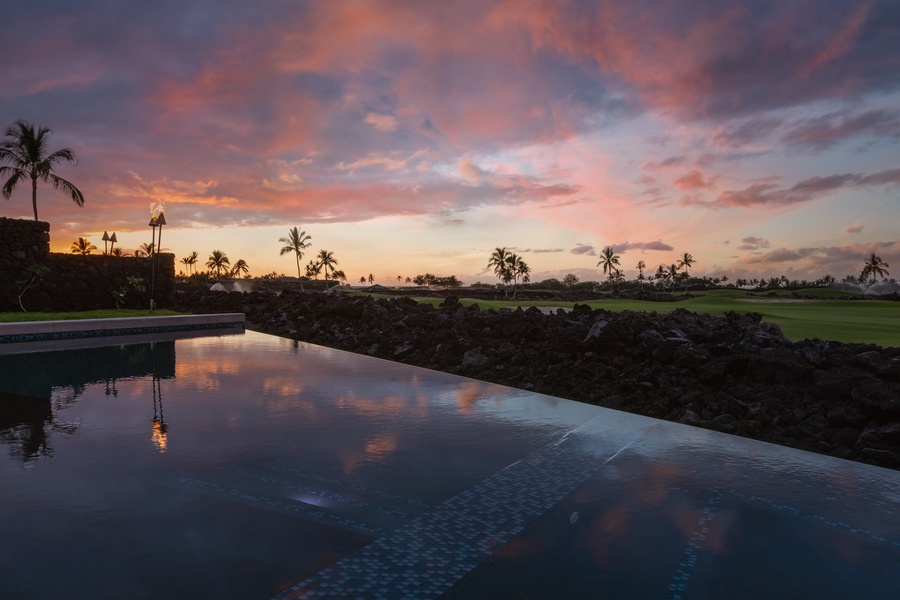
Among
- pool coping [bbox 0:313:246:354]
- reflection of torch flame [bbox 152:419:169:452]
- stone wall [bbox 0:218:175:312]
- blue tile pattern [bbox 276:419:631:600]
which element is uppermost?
stone wall [bbox 0:218:175:312]

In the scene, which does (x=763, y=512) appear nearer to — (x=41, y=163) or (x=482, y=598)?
(x=482, y=598)

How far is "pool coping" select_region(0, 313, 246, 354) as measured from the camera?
13.3 metres

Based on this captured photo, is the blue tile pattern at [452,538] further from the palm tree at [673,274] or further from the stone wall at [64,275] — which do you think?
the palm tree at [673,274]

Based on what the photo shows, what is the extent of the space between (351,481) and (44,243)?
23.6 m

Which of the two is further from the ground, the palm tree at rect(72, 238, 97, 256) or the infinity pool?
the palm tree at rect(72, 238, 97, 256)

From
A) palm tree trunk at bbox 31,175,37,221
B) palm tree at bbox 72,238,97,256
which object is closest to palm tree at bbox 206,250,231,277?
palm tree at bbox 72,238,97,256

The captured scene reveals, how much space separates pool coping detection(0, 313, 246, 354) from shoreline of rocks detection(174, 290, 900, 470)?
6030 millimetres

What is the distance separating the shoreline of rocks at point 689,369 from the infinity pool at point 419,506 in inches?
55.7

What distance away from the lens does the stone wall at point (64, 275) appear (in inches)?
796

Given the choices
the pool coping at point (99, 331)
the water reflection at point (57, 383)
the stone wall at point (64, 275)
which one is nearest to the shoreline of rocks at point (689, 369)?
the water reflection at point (57, 383)

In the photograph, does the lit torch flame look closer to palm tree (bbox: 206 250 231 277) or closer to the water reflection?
the water reflection

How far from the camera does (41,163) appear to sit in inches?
1174

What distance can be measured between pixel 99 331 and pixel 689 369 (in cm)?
1573

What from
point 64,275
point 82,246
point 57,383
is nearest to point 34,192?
point 64,275
